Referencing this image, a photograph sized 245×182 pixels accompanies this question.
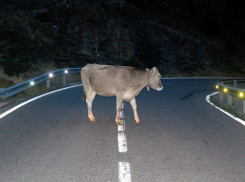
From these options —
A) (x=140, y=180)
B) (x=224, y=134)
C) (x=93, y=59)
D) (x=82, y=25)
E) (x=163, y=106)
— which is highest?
(x=82, y=25)

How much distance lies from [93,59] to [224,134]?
22.0 meters

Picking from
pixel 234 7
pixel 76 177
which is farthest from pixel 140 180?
pixel 234 7

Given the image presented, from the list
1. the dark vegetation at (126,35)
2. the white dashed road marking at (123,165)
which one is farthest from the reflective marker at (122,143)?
the dark vegetation at (126,35)

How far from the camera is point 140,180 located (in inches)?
179

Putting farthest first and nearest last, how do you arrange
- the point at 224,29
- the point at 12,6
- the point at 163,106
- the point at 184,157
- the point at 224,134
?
the point at 224,29 < the point at 12,6 < the point at 163,106 < the point at 224,134 < the point at 184,157

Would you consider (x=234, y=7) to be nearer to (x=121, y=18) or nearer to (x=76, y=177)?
(x=121, y=18)

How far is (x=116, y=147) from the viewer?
6223mm

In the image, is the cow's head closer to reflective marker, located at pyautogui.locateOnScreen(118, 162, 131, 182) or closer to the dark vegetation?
reflective marker, located at pyautogui.locateOnScreen(118, 162, 131, 182)

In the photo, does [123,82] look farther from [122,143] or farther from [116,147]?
[116,147]

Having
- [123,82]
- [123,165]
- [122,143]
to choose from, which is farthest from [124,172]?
→ [123,82]

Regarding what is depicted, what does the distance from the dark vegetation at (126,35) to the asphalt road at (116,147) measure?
1241 centimetres

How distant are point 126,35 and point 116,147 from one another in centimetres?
3055

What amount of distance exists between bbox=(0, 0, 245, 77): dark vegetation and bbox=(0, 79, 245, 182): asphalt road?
12409 millimetres

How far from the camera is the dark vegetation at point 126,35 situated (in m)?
25.1
